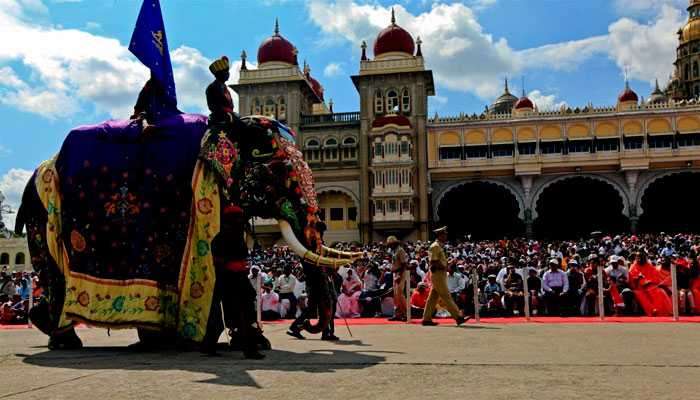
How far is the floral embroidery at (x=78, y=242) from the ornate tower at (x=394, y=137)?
31698 mm

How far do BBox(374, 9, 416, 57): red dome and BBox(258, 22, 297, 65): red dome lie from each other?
5588 mm

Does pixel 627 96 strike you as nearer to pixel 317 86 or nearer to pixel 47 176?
pixel 317 86

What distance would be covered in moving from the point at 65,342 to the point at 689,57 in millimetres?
67276

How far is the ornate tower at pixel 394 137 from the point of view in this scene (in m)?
38.7

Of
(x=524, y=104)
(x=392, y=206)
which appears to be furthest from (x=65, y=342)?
(x=524, y=104)

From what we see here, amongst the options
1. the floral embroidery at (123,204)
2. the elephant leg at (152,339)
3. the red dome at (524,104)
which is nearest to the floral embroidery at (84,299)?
the elephant leg at (152,339)

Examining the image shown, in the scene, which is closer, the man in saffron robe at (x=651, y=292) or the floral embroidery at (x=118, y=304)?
the floral embroidery at (x=118, y=304)

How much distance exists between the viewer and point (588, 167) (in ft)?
126

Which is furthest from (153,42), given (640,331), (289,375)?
(640,331)

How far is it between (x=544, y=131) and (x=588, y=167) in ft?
10.2

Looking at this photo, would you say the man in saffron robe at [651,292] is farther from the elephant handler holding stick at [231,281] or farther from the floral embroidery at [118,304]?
the floral embroidery at [118,304]

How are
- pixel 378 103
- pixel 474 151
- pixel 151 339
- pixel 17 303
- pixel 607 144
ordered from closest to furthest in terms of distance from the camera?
pixel 151 339, pixel 17 303, pixel 607 144, pixel 474 151, pixel 378 103

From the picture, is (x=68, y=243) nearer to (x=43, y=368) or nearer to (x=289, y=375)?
(x=43, y=368)

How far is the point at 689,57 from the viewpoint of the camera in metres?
63.5
